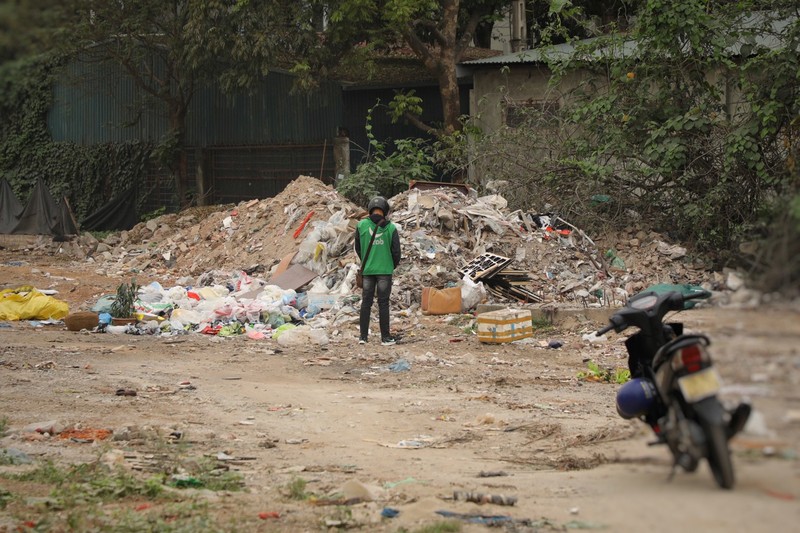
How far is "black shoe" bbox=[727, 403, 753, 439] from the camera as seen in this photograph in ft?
9.52

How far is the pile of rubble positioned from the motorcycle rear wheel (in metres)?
10.6

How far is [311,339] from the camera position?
12594 mm

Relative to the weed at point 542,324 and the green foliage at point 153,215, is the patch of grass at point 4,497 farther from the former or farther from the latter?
the green foliage at point 153,215

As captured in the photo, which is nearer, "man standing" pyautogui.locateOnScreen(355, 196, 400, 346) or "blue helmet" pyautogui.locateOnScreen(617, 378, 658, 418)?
Result: "blue helmet" pyautogui.locateOnScreen(617, 378, 658, 418)

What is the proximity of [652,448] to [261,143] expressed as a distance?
24635 mm

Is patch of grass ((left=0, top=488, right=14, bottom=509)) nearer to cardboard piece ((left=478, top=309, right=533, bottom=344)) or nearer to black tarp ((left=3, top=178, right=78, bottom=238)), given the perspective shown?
cardboard piece ((left=478, top=309, right=533, bottom=344))

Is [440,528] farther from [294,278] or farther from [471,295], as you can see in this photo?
[294,278]

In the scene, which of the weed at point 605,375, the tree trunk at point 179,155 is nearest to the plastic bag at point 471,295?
the weed at point 605,375

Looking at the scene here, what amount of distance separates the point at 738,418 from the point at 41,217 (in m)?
25.0

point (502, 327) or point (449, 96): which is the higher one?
point (449, 96)

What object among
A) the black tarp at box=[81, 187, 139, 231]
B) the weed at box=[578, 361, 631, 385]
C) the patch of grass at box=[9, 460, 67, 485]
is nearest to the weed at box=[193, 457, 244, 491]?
the patch of grass at box=[9, 460, 67, 485]

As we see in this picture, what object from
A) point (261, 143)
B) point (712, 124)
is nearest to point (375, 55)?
point (261, 143)

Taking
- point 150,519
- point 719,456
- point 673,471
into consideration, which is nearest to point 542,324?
point 150,519

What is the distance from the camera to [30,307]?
A: 585 inches
